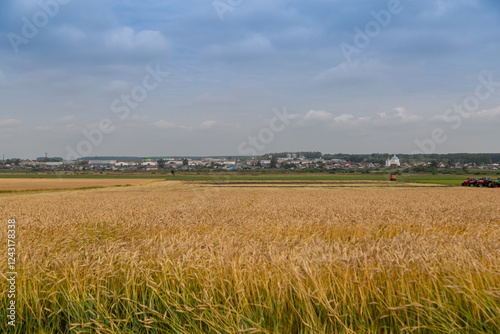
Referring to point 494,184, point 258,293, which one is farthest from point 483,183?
point 258,293

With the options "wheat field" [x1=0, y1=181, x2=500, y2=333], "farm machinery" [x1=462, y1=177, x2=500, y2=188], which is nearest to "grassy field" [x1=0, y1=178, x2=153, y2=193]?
"wheat field" [x1=0, y1=181, x2=500, y2=333]

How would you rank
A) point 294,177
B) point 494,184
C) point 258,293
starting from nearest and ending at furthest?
point 258,293 < point 494,184 < point 294,177

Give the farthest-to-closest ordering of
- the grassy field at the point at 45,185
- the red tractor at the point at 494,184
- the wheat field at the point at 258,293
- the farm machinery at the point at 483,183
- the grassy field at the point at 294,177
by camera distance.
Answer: the grassy field at the point at 294,177 < the farm machinery at the point at 483,183 < the red tractor at the point at 494,184 < the grassy field at the point at 45,185 < the wheat field at the point at 258,293

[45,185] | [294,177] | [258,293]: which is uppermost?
[258,293]

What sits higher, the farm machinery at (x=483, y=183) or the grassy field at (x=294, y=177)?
the farm machinery at (x=483, y=183)

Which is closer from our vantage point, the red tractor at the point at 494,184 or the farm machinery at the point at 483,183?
the red tractor at the point at 494,184

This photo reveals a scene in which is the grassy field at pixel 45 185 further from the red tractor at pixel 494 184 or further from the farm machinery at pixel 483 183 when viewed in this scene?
the red tractor at pixel 494 184

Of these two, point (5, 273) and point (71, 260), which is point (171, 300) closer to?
point (71, 260)

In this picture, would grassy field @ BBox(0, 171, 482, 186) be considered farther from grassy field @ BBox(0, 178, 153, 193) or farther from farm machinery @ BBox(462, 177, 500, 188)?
grassy field @ BBox(0, 178, 153, 193)

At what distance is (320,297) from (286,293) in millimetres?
402

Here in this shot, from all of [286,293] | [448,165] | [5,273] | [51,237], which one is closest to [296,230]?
[286,293]

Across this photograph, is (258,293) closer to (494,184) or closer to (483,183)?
(494,184)

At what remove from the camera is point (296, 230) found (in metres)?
9.41

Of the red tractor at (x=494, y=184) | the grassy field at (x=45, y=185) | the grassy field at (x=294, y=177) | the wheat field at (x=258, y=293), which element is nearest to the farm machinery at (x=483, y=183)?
the red tractor at (x=494, y=184)
